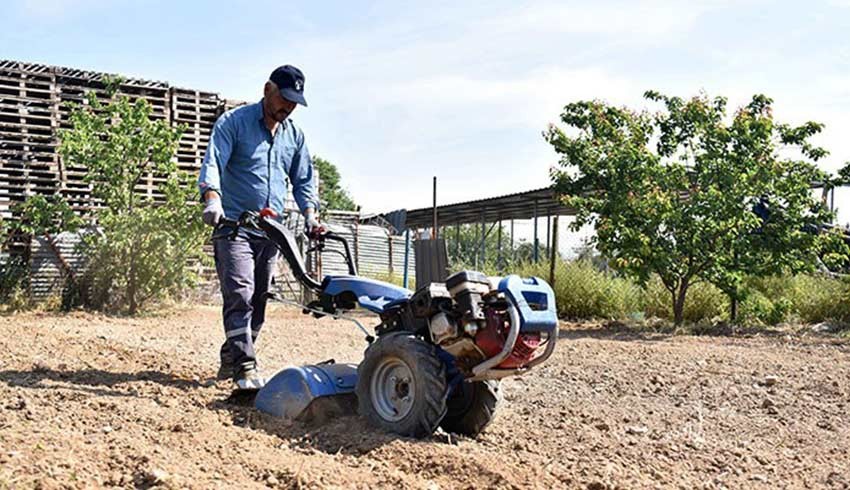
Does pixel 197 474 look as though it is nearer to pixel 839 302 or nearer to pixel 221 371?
pixel 221 371

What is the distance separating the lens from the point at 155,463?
336cm

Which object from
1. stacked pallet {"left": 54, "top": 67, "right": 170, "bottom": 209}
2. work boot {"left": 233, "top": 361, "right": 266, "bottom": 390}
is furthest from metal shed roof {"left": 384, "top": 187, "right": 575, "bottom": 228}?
work boot {"left": 233, "top": 361, "right": 266, "bottom": 390}

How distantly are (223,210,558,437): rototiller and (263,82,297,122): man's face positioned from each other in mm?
1181

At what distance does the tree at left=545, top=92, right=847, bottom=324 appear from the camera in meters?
11.3

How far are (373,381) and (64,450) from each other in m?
1.49

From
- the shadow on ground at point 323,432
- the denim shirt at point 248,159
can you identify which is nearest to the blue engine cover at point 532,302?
the shadow on ground at point 323,432

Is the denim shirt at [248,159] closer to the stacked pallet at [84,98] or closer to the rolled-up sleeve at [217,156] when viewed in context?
the rolled-up sleeve at [217,156]

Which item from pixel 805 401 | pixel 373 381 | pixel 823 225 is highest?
pixel 823 225

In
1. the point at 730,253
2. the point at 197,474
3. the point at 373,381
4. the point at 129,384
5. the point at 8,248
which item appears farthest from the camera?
the point at 8,248

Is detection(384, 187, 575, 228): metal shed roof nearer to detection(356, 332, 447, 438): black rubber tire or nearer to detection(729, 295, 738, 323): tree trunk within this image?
detection(729, 295, 738, 323): tree trunk

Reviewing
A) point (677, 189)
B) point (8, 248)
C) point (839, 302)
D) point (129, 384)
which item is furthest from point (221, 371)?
point (839, 302)

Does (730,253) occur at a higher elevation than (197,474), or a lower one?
higher

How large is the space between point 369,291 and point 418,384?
2.75ft

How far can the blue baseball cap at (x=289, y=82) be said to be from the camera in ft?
17.5
